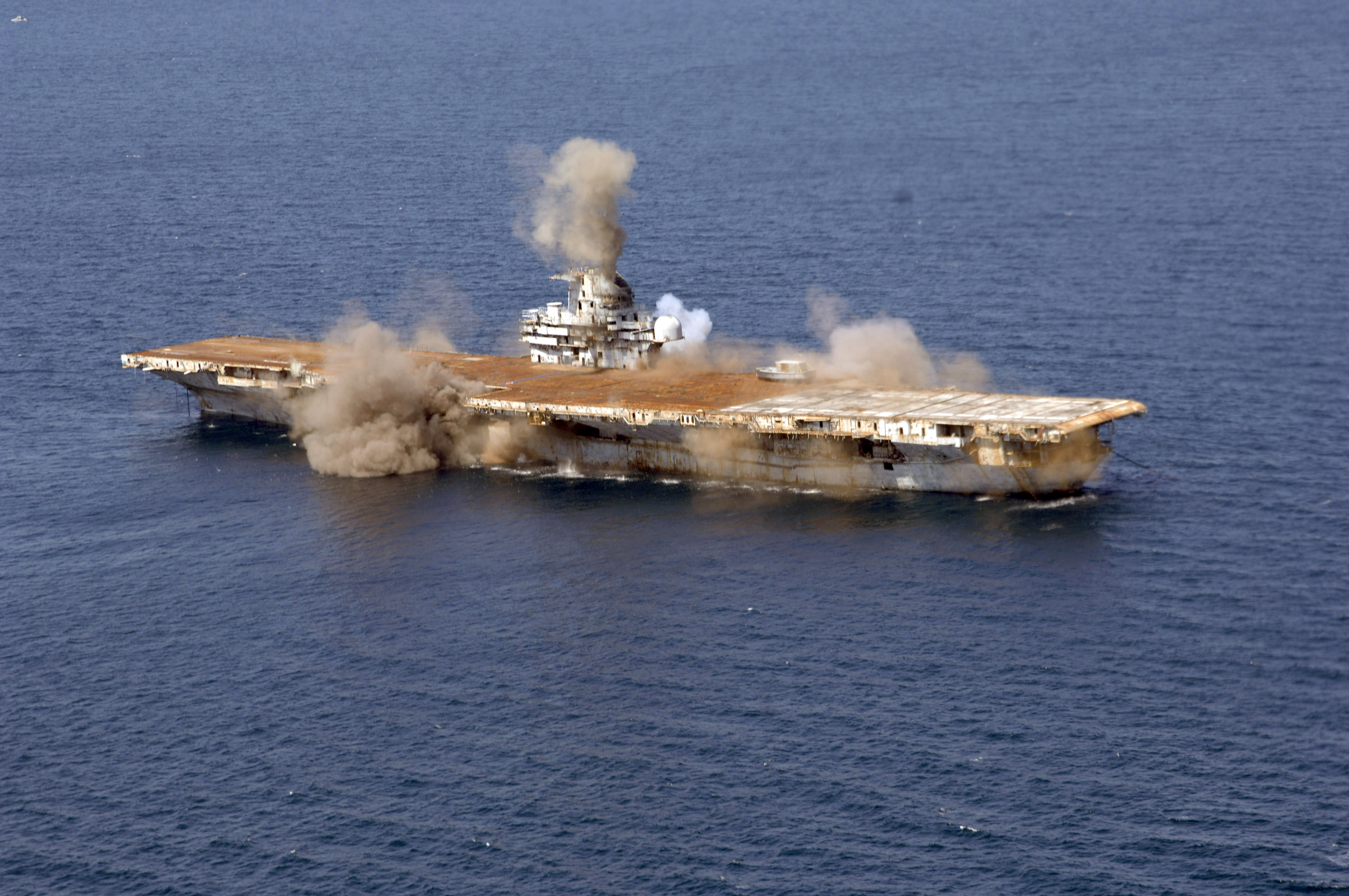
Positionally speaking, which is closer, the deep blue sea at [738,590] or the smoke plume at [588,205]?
the deep blue sea at [738,590]

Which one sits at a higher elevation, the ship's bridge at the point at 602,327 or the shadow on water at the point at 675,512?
the ship's bridge at the point at 602,327

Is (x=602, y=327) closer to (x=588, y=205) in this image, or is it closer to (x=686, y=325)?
(x=686, y=325)

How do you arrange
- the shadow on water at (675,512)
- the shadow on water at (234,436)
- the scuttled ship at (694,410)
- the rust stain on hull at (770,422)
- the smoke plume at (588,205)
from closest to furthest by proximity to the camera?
the shadow on water at (675,512) → the rust stain on hull at (770,422) → the scuttled ship at (694,410) → the shadow on water at (234,436) → the smoke plume at (588,205)

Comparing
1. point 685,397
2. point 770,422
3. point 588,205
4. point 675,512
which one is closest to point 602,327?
point 588,205

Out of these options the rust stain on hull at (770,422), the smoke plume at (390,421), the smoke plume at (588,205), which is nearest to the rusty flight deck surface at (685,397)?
the rust stain on hull at (770,422)

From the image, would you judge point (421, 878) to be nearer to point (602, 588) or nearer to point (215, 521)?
point (602, 588)

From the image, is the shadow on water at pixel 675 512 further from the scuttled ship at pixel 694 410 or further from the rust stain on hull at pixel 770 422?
the scuttled ship at pixel 694 410

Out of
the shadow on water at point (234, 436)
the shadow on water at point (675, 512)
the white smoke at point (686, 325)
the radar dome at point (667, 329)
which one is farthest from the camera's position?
the white smoke at point (686, 325)
